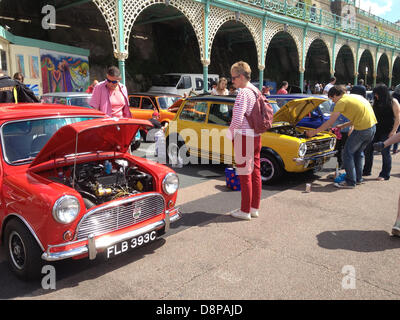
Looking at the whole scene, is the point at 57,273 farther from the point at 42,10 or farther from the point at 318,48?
the point at 318,48

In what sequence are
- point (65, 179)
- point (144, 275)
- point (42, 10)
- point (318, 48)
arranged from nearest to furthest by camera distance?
point (144, 275) < point (65, 179) < point (42, 10) < point (318, 48)

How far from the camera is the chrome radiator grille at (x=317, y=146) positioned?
6271 mm

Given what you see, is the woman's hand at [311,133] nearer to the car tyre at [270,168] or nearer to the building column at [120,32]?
the car tyre at [270,168]

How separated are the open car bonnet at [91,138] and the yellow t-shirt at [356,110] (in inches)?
143

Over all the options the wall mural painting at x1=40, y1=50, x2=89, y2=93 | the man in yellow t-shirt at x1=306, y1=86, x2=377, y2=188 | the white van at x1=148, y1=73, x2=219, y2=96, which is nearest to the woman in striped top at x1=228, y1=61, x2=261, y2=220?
the man in yellow t-shirt at x1=306, y1=86, x2=377, y2=188

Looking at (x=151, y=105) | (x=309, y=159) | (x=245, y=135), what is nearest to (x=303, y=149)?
(x=309, y=159)

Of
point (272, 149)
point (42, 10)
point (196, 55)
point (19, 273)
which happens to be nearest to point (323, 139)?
point (272, 149)

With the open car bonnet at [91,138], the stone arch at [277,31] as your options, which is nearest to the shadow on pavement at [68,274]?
the open car bonnet at [91,138]

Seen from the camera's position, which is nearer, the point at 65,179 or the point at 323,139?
the point at 65,179

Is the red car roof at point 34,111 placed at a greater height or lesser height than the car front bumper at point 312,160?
greater

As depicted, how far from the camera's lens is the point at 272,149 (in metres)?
6.29

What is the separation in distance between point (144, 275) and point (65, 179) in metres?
1.29

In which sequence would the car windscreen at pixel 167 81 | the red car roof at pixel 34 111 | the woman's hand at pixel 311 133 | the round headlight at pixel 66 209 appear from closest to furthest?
the round headlight at pixel 66 209, the red car roof at pixel 34 111, the woman's hand at pixel 311 133, the car windscreen at pixel 167 81
